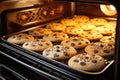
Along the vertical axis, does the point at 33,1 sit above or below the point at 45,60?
above

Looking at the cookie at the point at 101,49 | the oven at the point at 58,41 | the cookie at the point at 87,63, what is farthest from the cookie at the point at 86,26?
the cookie at the point at 87,63

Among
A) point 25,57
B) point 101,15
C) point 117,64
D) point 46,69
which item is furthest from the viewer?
point 101,15

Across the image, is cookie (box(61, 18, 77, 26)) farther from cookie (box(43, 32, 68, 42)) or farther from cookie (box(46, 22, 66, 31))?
cookie (box(43, 32, 68, 42))

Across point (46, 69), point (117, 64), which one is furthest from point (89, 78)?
point (46, 69)

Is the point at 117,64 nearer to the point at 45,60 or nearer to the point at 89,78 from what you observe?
the point at 89,78

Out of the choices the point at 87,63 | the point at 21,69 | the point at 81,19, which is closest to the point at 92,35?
the point at 81,19

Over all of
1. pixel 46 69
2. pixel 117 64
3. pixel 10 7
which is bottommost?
pixel 46 69

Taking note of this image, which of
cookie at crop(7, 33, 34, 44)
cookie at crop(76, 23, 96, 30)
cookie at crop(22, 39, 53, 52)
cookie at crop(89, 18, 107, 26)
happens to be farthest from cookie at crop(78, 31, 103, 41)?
cookie at crop(7, 33, 34, 44)
